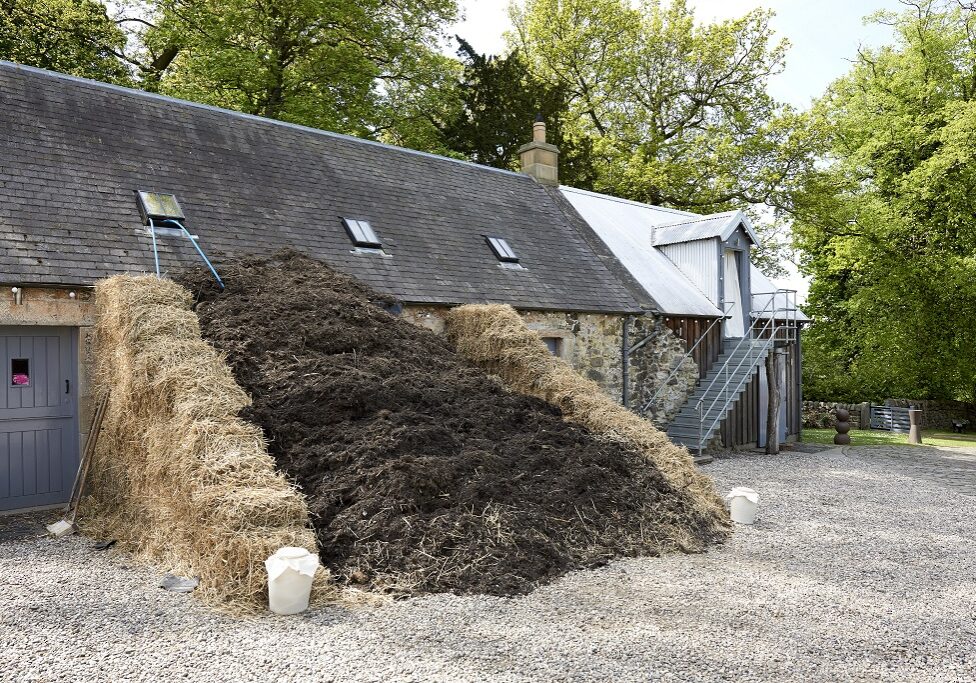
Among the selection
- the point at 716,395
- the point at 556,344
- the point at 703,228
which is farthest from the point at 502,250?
the point at 703,228

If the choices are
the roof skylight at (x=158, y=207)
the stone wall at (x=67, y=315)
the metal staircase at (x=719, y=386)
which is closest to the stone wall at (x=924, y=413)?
the metal staircase at (x=719, y=386)

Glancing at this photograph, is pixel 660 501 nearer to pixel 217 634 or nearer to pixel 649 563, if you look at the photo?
pixel 649 563

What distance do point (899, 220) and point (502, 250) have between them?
49.7ft

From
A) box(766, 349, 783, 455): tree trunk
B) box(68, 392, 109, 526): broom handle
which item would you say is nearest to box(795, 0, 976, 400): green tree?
box(766, 349, 783, 455): tree trunk

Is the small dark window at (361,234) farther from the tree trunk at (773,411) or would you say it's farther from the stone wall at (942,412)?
the stone wall at (942,412)

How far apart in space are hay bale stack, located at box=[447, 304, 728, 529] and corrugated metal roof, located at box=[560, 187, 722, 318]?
4446mm

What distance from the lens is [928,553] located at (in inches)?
277

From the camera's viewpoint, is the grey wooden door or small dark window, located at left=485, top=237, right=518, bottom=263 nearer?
the grey wooden door

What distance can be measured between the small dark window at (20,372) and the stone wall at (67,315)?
18.5 inches

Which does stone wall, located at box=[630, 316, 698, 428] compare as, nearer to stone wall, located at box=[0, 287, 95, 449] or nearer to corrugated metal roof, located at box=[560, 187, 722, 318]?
corrugated metal roof, located at box=[560, 187, 722, 318]

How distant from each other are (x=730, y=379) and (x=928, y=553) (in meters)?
7.09

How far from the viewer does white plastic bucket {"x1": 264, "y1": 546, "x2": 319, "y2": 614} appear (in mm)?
4883

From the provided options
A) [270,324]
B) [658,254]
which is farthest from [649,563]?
[658,254]

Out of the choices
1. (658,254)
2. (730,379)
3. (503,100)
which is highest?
(503,100)
